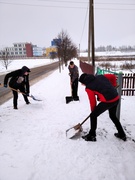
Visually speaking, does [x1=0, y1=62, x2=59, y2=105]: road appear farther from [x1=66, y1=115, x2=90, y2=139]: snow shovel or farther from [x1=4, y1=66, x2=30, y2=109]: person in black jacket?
[x1=66, y1=115, x2=90, y2=139]: snow shovel

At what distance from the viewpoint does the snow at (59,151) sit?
7.07 feet

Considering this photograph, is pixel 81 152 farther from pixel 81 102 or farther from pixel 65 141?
pixel 81 102

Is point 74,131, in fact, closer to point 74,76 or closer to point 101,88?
point 101,88

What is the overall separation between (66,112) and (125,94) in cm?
357

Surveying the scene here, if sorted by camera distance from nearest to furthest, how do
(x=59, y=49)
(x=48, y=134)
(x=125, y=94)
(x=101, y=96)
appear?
(x=101, y=96) → (x=48, y=134) → (x=125, y=94) → (x=59, y=49)

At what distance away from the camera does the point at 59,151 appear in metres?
2.64

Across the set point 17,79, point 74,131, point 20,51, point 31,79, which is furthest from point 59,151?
point 20,51

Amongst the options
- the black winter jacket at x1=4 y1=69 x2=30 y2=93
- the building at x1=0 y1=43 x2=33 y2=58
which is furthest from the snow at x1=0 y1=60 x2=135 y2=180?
the building at x1=0 y1=43 x2=33 y2=58

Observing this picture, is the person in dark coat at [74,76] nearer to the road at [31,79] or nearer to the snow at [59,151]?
the snow at [59,151]

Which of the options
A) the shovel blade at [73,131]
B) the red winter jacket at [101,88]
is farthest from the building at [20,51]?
the red winter jacket at [101,88]

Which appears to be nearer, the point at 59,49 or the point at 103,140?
the point at 103,140

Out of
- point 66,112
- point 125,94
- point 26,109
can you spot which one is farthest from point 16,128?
point 125,94

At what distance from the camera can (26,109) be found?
15.6 ft

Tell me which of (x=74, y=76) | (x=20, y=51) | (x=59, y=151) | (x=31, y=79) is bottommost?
(x=59, y=151)
